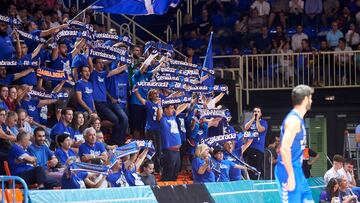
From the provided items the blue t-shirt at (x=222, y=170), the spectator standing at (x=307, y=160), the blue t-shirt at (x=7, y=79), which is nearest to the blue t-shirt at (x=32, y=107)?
the blue t-shirt at (x=7, y=79)

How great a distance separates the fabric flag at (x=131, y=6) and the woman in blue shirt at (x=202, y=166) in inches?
175

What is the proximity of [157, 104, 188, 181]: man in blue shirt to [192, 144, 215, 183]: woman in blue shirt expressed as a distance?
844 millimetres

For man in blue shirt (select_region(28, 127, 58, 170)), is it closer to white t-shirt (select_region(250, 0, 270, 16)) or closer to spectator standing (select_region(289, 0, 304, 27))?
white t-shirt (select_region(250, 0, 270, 16))

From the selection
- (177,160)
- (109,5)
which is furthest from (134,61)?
(177,160)

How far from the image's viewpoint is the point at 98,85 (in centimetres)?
1945

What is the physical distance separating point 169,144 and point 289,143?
27.3 ft

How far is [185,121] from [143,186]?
568 centimetres

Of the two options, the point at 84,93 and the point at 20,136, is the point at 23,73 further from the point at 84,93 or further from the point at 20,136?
the point at 20,136

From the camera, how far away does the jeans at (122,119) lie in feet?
64.0

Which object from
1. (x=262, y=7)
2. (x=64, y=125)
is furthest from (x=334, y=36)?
(x=64, y=125)

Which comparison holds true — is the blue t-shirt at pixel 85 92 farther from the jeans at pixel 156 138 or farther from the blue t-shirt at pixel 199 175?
the blue t-shirt at pixel 199 175

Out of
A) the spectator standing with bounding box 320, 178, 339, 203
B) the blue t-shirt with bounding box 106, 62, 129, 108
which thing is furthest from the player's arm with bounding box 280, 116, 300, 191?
the blue t-shirt with bounding box 106, 62, 129, 108

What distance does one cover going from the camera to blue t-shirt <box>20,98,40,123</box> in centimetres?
1767

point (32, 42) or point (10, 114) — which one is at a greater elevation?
point (32, 42)
